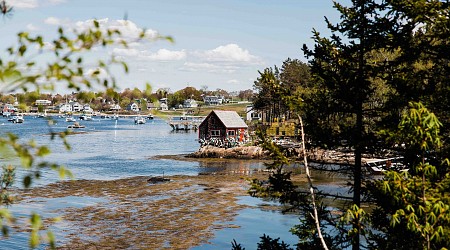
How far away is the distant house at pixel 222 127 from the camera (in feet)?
268

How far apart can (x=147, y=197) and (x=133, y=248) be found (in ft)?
50.5

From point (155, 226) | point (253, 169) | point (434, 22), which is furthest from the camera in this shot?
point (253, 169)

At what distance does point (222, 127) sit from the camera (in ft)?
268

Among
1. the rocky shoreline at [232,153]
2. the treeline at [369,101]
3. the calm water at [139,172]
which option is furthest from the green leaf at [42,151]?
the rocky shoreline at [232,153]

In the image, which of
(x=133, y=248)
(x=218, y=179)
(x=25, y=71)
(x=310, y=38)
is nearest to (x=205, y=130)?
(x=218, y=179)

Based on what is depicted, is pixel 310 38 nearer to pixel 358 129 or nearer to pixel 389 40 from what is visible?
pixel 389 40

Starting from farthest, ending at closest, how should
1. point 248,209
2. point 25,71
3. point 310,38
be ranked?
1. point 248,209
2. point 310,38
3. point 25,71

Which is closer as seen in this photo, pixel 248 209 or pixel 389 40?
pixel 389 40

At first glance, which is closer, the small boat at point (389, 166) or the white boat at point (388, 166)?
the small boat at point (389, 166)

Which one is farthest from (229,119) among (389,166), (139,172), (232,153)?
(389,166)

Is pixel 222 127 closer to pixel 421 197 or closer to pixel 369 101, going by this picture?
pixel 369 101

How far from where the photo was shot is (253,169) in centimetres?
6325

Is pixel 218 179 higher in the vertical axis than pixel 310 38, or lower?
lower

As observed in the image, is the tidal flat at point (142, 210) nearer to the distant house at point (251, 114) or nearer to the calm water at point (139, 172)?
the calm water at point (139, 172)
